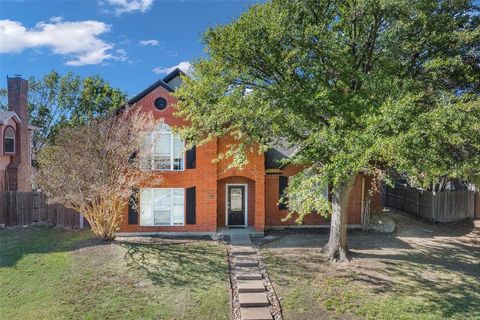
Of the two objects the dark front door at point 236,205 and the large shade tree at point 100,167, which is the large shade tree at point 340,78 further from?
the dark front door at point 236,205

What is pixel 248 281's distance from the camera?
12008mm

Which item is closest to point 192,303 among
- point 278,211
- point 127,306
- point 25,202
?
point 127,306

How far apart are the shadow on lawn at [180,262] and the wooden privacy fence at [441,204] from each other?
13.6m

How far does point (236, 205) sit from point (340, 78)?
914 centimetres

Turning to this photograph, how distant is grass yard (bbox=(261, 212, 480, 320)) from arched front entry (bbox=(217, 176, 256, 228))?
6.13ft

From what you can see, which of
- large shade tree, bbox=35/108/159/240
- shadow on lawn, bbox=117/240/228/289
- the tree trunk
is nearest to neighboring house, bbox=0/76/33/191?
large shade tree, bbox=35/108/159/240

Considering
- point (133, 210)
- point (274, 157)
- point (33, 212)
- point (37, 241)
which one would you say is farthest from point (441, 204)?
point (33, 212)

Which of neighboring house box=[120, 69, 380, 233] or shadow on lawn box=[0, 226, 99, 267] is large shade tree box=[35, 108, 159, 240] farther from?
shadow on lawn box=[0, 226, 99, 267]

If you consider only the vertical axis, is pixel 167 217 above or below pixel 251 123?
below

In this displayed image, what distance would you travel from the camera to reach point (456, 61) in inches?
457

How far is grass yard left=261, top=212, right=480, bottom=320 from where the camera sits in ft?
33.2

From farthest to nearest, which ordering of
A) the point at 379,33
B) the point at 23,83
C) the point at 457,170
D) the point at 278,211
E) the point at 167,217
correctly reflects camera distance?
the point at 23,83
the point at 278,211
the point at 167,217
the point at 379,33
the point at 457,170

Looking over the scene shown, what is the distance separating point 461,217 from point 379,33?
14.7 meters

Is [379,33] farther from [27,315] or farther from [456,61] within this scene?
[27,315]
